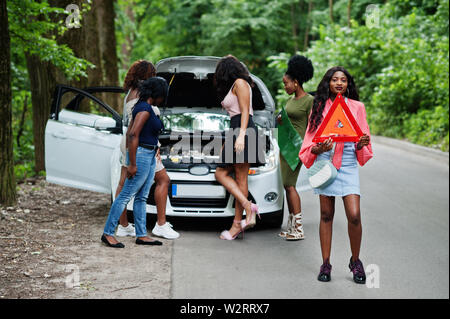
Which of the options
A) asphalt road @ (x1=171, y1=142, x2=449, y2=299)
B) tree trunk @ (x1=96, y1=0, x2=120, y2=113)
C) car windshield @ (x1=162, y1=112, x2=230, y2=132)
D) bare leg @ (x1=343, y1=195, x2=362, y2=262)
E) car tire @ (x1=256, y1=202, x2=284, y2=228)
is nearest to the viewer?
bare leg @ (x1=343, y1=195, x2=362, y2=262)

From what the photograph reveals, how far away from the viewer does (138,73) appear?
6062 mm

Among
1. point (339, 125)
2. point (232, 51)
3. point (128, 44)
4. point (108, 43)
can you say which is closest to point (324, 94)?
point (339, 125)

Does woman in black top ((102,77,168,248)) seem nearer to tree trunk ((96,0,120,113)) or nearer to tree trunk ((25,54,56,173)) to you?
tree trunk ((25,54,56,173))

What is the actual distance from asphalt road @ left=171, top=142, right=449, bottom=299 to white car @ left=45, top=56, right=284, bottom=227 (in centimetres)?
44

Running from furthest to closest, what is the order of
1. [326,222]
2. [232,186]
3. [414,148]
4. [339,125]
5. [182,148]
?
[414,148], [182,148], [232,186], [326,222], [339,125]

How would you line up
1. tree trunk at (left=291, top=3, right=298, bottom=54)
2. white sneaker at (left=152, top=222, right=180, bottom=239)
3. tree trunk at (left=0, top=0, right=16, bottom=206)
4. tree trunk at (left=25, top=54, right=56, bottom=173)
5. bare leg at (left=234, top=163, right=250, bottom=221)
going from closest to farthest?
1. bare leg at (left=234, top=163, right=250, bottom=221)
2. white sneaker at (left=152, top=222, right=180, bottom=239)
3. tree trunk at (left=0, top=0, right=16, bottom=206)
4. tree trunk at (left=25, top=54, right=56, bottom=173)
5. tree trunk at (left=291, top=3, right=298, bottom=54)

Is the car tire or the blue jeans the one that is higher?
the blue jeans

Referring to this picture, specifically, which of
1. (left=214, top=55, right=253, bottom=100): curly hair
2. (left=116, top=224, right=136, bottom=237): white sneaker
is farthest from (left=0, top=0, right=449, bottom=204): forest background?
(left=214, top=55, right=253, bottom=100): curly hair

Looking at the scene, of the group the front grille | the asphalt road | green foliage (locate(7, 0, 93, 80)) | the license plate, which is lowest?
the asphalt road

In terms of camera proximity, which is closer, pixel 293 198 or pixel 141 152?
pixel 141 152

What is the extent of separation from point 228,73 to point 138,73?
89cm

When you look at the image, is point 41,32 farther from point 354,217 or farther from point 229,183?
point 354,217

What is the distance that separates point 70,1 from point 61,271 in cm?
555

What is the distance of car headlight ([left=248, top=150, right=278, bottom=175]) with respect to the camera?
6.55 meters
